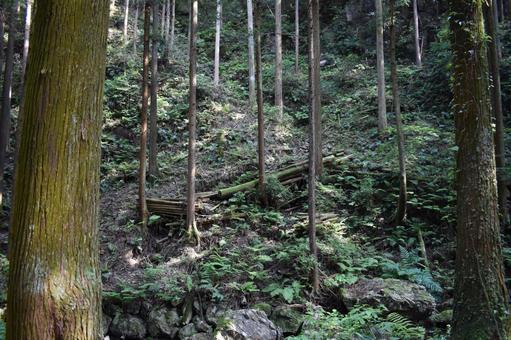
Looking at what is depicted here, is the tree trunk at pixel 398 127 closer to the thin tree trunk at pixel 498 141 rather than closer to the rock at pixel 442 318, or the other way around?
the thin tree trunk at pixel 498 141

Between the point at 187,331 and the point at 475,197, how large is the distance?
6115 millimetres

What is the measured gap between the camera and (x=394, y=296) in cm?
845

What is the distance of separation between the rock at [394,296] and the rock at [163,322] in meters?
3.75

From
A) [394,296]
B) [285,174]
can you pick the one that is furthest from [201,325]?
[285,174]

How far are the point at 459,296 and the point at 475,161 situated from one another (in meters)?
1.80

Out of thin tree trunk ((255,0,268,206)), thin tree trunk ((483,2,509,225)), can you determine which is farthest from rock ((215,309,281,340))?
thin tree trunk ((483,2,509,225))

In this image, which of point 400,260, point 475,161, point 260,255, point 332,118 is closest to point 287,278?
point 260,255

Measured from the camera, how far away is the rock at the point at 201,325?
855 centimetres

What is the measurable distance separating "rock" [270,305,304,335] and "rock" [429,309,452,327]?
2.52m

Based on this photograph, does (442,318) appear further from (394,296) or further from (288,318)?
(288,318)

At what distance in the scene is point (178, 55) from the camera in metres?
25.8

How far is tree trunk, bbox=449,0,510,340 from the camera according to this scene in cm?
518

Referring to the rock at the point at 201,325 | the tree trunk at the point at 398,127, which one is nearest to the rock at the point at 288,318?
the rock at the point at 201,325

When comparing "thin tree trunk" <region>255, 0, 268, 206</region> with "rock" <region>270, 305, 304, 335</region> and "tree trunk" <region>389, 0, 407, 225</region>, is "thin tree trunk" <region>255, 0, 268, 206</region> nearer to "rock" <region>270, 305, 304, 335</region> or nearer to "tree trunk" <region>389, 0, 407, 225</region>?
"tree trunk" <region>389, 0, 407, 225</region>
